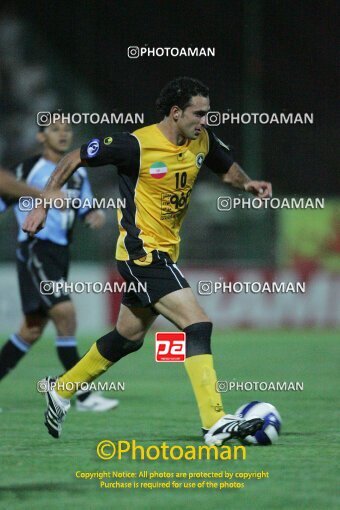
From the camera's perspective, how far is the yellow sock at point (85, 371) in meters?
6.03

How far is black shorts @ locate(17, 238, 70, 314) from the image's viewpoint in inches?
312

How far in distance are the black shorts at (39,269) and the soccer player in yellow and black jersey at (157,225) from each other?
1896mm

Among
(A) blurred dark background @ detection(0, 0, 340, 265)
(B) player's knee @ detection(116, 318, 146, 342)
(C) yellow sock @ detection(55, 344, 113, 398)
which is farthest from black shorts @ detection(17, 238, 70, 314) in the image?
(A) blurred dark background @ detection(0, 0, 340, 265)

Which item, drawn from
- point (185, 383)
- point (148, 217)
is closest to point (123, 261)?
point (148, 217)

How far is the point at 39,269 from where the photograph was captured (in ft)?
26.2

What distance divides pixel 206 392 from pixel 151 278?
0.65 meters

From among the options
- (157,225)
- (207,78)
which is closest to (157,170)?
(157,225)

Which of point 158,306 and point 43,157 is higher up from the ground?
point 43,157

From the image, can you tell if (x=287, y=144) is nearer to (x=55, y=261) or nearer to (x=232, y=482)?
(x=55, y=261)

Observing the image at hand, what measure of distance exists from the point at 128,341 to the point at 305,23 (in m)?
13.2

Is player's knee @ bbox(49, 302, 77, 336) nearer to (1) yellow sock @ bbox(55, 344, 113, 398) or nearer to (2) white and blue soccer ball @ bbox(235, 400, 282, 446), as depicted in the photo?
(1) yellow sock @ bbox(55, 344, 113, 398)

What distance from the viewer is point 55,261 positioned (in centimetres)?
799

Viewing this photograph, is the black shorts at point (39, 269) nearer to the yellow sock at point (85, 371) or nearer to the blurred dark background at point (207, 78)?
the yellow sock at point (85, 371)

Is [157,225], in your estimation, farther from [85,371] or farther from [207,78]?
[207,78]
